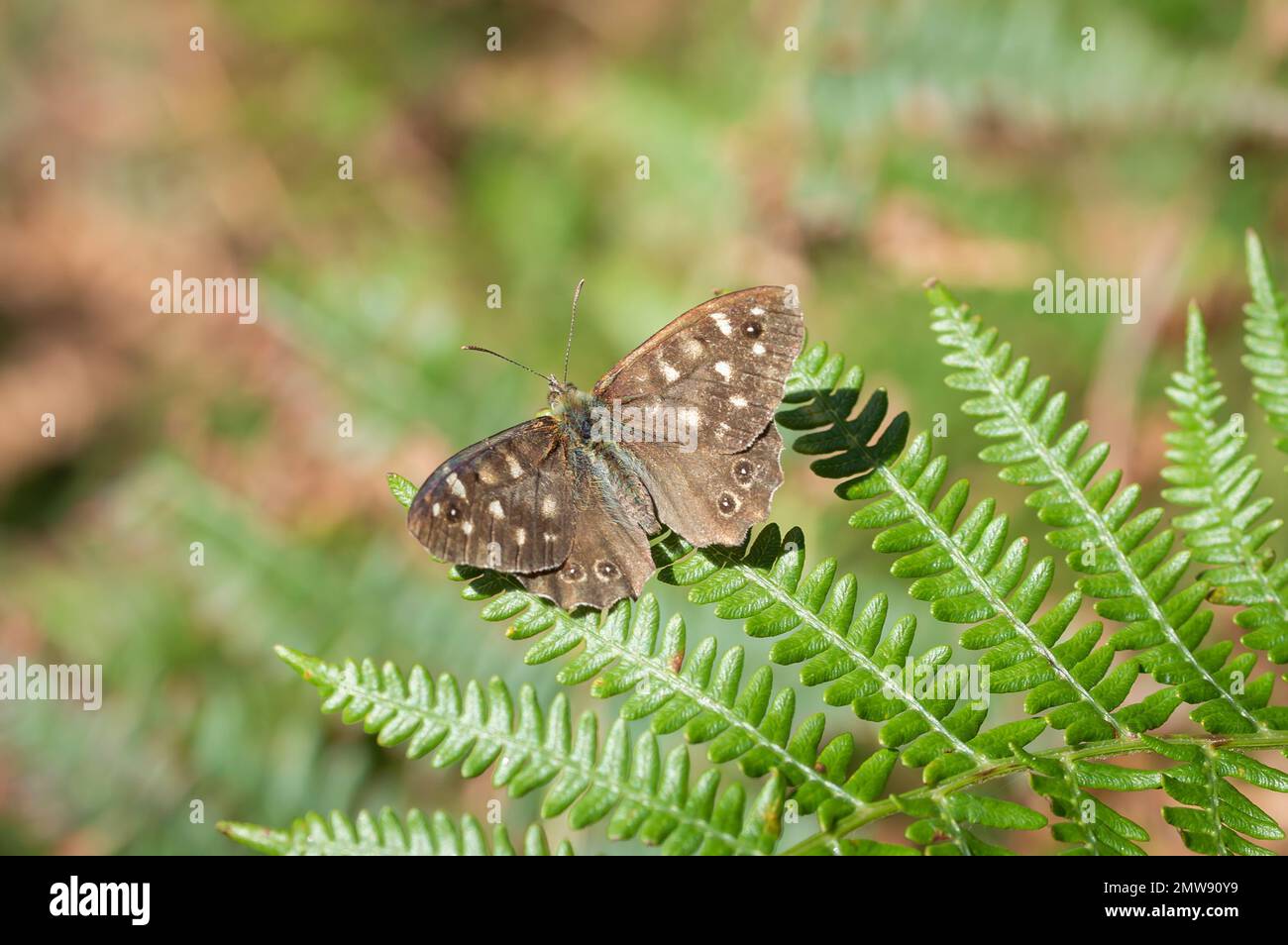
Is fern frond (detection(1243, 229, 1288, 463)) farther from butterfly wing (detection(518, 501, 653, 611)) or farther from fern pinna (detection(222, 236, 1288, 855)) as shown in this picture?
butterfly wing (detection(518, 501, 653, 611))

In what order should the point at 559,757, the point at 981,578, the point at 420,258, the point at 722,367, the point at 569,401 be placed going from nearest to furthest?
the point at 559,757 → the point at 981,578 → the point at 722,367 → the point at 569,401 → the point at 420,258

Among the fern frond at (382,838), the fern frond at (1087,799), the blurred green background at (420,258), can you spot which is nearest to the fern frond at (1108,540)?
the fern frond at (1087,799)

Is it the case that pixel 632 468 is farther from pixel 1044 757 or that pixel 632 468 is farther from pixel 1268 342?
pixel 1268 342

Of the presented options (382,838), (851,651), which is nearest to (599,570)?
(851,651)

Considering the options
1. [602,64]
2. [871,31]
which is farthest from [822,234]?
[602,64]

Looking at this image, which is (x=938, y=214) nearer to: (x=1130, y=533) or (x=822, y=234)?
(x=822, y=234)

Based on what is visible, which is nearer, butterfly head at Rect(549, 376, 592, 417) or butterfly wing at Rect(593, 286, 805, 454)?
butterfly wing at Rect(593, 286, 805, 454)

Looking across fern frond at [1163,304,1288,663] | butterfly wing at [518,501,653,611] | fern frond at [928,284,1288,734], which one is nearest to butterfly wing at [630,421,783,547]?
butterfly wing at [518,501,653,611]
